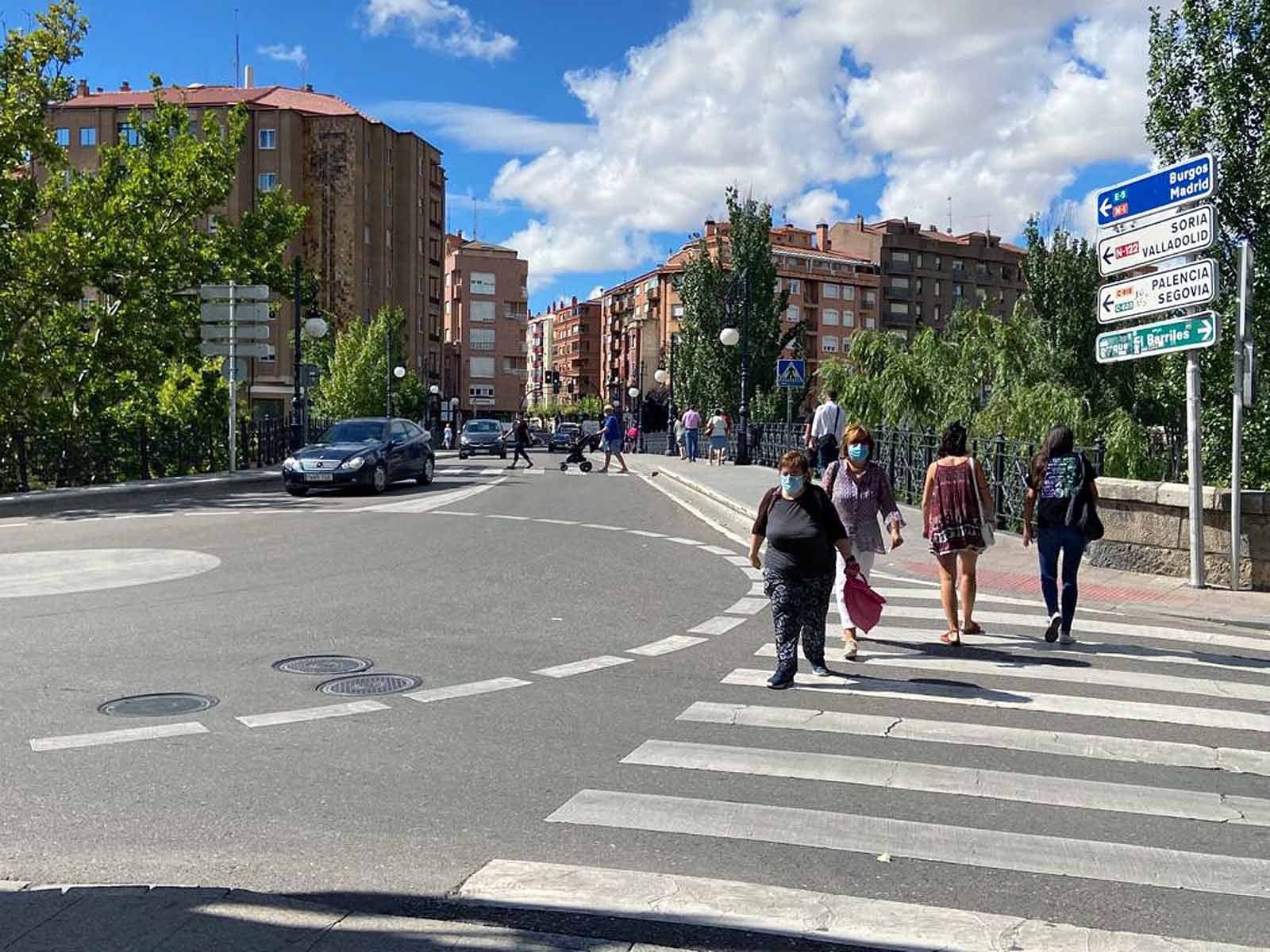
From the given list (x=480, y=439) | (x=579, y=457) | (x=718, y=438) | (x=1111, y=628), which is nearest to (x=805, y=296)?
(x=480, y=439)

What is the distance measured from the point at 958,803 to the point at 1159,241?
8.65 meters

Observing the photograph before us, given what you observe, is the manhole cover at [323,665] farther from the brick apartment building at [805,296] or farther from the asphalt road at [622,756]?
the brick apartment building at [805,296]

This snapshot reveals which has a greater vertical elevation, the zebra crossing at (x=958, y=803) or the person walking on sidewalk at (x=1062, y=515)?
the person walking on sidewalk at (x=1062, y=515)

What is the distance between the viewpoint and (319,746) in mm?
5645

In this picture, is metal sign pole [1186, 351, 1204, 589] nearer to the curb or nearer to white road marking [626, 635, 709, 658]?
white road marking [626, 635, 709, 658]

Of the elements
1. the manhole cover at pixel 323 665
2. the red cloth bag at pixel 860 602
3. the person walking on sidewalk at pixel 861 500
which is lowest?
the manhole cover at pixel 323 665

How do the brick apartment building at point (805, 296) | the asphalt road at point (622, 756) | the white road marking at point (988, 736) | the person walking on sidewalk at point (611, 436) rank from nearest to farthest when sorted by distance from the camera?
the asphalt road at point (622, 756) < the white road marking at point (988, 736) < the person walking on sidewalk at point (611, 436) < the brick apartment building at point (805, 296)

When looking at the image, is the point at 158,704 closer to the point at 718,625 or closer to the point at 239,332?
the point at 718,625

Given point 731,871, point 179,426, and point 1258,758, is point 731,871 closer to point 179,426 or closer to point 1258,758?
point 1258,758

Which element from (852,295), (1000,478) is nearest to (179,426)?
(1000,478)

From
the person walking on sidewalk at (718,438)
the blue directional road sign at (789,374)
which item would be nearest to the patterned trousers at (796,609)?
the blue directional road sign at (789,374)

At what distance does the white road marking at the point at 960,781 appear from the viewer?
4988 mm

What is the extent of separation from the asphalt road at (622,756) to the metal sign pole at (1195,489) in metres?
1.95

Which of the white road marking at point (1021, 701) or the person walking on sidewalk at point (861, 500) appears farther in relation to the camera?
the person walking on sidewalk at point (861, 500)
